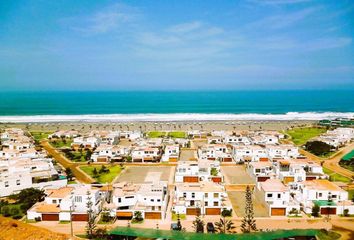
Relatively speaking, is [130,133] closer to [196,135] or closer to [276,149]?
[196,135]

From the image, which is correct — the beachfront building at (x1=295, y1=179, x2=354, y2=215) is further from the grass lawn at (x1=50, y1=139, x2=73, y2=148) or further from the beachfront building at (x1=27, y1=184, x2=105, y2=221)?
the grass lawn at (x1=50, y1=139, x2=73, y2=148)

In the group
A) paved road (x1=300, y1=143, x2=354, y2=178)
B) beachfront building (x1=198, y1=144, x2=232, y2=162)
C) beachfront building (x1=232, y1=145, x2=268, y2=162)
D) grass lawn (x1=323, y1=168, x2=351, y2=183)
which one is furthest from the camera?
beachfront building (x1=198, y1=144, x2=232, y2=162)

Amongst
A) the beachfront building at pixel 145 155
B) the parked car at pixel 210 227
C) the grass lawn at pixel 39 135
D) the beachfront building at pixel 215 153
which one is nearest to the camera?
the parked car at pixel 210 227

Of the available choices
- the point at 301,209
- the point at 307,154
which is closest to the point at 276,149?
the point at 307,154

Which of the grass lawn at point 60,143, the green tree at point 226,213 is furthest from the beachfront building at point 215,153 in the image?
the grass lawn at point 60,143

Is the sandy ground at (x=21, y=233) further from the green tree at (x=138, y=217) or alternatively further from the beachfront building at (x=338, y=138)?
the beachfront building at (x=338, y=138)

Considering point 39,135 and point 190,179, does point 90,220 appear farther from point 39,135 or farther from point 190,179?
point 39,135

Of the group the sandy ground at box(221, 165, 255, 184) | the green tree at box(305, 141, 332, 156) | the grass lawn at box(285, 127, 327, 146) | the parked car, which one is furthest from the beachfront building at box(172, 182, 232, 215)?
the grass lawn at box(285, 127, 327, 146)
